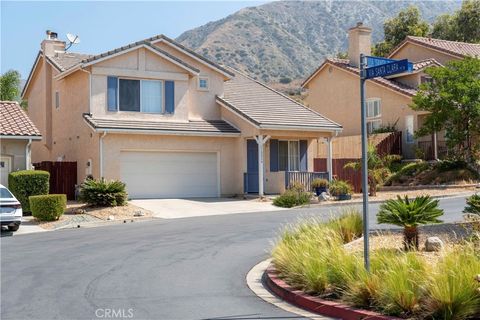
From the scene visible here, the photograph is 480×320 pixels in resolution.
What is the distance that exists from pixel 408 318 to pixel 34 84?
33411mm

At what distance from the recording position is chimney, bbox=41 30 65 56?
34125 millimetres

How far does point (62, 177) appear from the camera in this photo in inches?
1107

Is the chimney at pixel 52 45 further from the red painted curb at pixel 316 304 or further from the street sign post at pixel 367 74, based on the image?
the street sign post at pixel 367 74

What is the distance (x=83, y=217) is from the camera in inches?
869

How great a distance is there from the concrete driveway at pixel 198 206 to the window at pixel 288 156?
3.70 meters

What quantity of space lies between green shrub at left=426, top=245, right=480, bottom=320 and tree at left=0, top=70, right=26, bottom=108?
3831 centimetres

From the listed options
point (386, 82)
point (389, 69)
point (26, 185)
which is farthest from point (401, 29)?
point (389, 69)

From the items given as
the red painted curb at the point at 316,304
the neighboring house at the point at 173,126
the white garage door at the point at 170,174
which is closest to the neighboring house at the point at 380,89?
the neighboring house at the point at 173,126

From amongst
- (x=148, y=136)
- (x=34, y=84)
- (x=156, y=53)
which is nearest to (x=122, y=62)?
(x=156, y=53)

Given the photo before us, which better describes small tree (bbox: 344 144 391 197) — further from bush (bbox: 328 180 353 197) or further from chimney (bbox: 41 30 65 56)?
chimney (bbox: 41 30 65 56)

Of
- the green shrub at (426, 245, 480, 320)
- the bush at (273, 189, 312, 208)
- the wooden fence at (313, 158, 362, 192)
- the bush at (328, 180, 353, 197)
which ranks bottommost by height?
the green shrub at (426, 245, 480, 320)

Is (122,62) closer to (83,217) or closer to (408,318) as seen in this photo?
(83,217)

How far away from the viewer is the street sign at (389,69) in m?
8.31

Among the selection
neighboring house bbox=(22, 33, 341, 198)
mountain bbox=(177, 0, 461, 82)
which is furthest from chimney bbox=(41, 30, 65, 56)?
mountain bbox=(177, 0, 461, 82)
